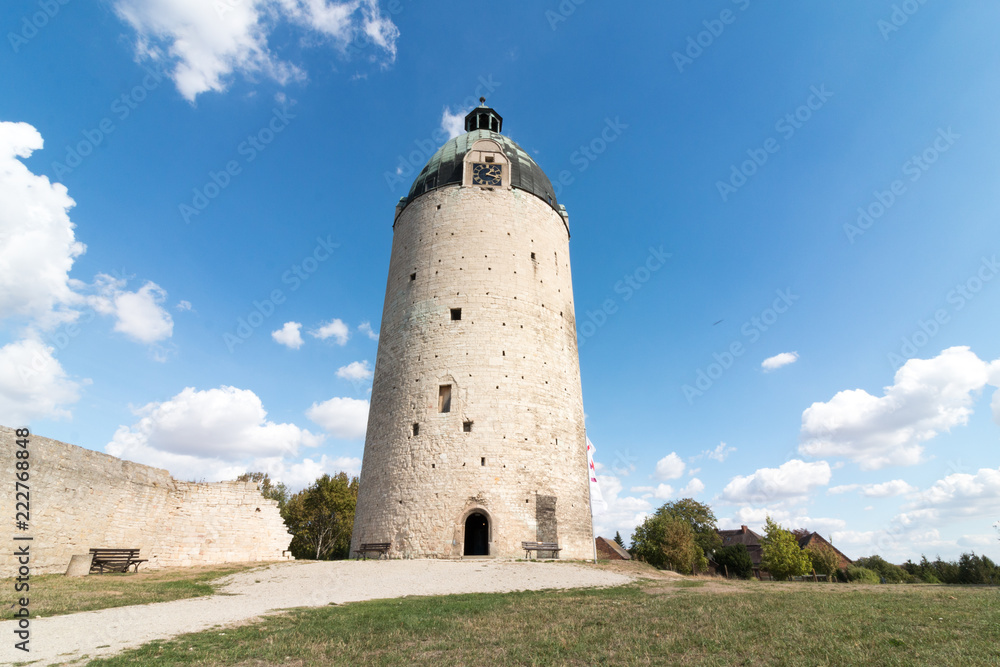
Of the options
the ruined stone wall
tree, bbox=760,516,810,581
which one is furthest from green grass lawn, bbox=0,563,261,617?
tree, bbox=760,516,810,581

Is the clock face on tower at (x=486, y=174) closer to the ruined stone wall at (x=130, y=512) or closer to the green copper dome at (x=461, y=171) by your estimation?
the green copper dome at (x=461, y=171)

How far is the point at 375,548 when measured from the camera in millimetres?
19312

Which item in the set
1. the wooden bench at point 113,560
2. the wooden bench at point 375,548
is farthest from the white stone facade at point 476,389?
the wooden bench at point 113,560

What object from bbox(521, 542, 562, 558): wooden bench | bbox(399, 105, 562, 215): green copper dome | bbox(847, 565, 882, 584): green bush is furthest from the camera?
bbox(399, 105, 562, 215): green copper dome

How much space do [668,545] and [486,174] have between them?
78.1ft

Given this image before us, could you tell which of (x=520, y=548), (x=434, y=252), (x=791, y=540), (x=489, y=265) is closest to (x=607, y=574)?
(x=520, y=548)

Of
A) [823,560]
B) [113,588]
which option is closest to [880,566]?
[823,560]

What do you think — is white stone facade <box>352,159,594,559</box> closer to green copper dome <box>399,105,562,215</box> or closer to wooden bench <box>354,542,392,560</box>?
wooden bench <box>354,542,392,560</box>

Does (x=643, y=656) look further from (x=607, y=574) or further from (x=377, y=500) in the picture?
(x=377, y=500)

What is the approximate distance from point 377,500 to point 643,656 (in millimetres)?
16592

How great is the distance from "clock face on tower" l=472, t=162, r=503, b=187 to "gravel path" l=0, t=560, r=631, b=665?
17.2 metres

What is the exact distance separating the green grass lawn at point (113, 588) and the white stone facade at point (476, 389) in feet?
21.6

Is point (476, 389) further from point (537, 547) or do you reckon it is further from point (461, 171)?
point (461, 171)

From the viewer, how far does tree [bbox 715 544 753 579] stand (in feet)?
117
